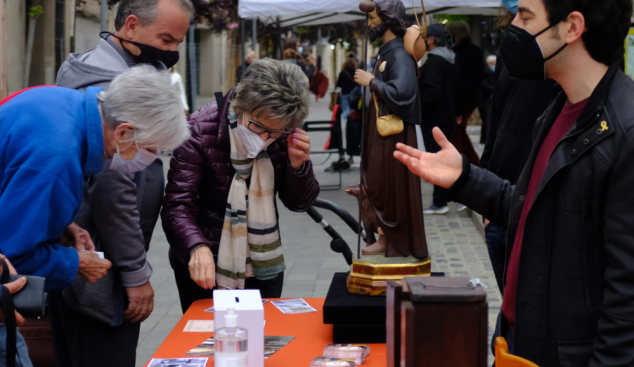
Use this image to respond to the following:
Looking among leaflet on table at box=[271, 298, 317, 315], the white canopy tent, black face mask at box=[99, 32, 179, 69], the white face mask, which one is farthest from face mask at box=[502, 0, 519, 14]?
the white canopy tent

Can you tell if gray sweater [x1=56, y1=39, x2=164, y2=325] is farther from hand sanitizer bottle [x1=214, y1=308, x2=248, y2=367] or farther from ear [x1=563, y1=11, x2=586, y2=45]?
ear [x1=563, y1=11, x2=586, y2=45]

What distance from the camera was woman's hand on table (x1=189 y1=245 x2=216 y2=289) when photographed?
264cm

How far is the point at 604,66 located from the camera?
182cm

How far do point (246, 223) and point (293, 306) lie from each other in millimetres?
398

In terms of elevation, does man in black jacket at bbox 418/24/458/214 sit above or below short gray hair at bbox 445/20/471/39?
below

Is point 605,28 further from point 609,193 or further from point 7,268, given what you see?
point 7,268

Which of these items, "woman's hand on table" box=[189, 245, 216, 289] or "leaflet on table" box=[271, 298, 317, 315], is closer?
"woman's hand on table" box=[189, 245, 216, 289]

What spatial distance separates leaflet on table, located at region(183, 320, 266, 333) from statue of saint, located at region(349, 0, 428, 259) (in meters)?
1.23

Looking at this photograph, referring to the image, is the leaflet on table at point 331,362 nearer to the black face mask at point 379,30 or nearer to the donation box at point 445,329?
the donation box at point 445,329

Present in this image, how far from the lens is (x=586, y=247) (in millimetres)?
1754

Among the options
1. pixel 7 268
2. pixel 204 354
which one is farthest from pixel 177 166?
pixel 7 268

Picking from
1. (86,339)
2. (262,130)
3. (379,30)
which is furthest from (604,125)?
(379,30)

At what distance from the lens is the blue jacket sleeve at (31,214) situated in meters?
1.84

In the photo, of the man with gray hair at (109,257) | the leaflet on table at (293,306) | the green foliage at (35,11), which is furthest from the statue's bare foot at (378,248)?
the green foliage at (35,11)
